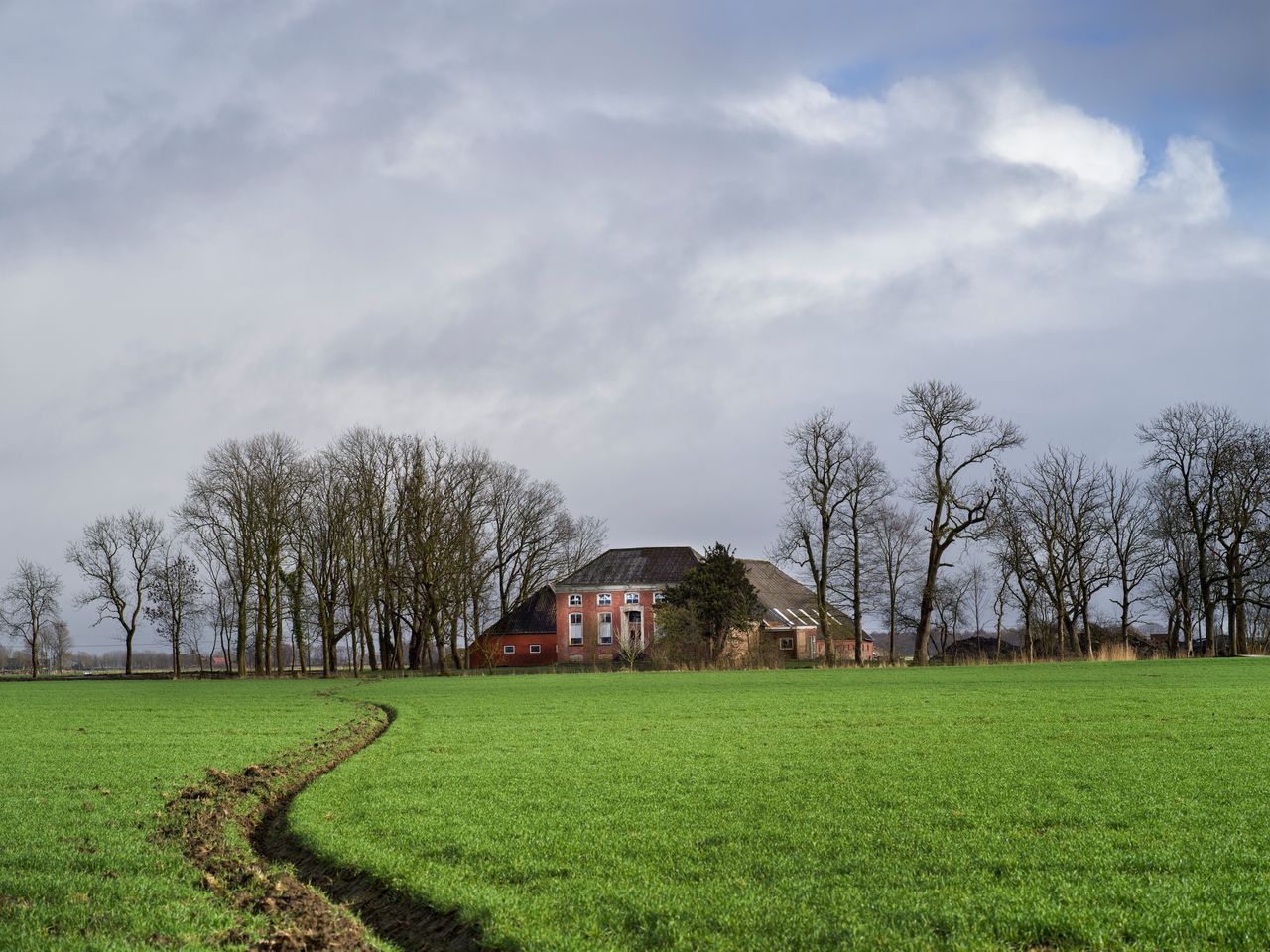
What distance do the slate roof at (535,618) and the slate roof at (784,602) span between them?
21428 mm

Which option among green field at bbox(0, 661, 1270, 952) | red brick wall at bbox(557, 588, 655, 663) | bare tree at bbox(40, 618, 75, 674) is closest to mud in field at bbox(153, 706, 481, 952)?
green field at bbox(0, 661, 1270, 952)

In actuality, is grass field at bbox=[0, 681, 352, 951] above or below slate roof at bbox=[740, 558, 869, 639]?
above

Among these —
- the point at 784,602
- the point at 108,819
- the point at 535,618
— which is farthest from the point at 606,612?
the point at 108,819

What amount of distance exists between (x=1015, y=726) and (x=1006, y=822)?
10741 mm

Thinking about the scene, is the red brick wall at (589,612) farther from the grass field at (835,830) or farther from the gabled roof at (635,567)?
the grass field at (835,830)

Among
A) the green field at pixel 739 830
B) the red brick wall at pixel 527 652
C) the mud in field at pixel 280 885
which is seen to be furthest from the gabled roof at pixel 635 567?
the mud in field at pixel 280 885

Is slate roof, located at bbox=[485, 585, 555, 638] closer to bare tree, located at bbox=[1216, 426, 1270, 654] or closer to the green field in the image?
bare tree, located at bbox=[1216, 426, 1270, 654]

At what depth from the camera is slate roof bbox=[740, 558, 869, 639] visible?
98.3 meters

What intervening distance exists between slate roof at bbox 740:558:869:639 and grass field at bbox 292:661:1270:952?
7515 centimetres

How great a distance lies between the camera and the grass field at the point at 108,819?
332 inches

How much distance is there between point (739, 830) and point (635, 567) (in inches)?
3696

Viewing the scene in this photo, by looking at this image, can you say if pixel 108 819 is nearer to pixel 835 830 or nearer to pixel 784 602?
pixel 835 830

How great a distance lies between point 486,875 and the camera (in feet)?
31.9

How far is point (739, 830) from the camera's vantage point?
11227mm
